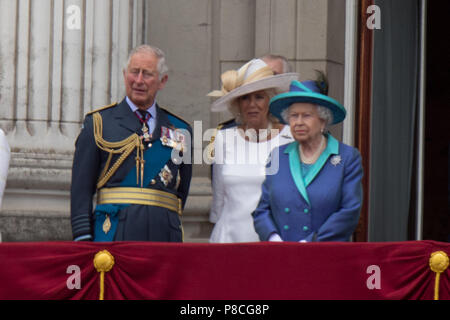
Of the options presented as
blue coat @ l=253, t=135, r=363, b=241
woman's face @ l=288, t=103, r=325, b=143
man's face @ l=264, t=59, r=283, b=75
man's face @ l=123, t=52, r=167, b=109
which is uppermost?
man's face @ l=264, t=59, r=283, b=75

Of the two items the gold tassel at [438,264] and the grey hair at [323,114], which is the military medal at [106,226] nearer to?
the grey hair at [323,114]

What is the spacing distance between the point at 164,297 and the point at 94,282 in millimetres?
310

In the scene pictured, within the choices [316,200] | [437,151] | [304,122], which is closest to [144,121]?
[304,122]

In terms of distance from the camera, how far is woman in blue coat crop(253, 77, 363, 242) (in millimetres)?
5137

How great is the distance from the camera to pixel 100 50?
23.4ft

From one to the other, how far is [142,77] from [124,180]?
51 centimetres

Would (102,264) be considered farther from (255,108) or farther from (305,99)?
(255,108)

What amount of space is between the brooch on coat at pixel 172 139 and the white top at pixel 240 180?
12.7 inches

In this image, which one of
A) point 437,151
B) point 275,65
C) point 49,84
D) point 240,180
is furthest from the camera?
point 437,151

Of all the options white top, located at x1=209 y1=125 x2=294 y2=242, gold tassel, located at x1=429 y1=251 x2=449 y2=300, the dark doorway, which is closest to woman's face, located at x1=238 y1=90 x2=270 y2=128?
white top, located at x1=209 y1=125 x2=294 y2=242

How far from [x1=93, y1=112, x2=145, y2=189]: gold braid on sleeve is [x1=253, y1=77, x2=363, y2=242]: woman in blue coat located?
25.2 inches

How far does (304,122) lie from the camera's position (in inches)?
207

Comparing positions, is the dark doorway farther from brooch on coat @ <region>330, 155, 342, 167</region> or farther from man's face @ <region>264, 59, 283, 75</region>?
brooch on coat @ <region>330, 155, 342, 167</region>

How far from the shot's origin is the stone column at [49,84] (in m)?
6.98
